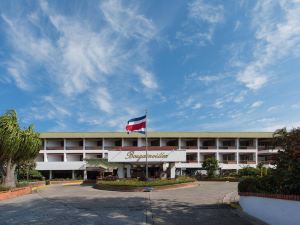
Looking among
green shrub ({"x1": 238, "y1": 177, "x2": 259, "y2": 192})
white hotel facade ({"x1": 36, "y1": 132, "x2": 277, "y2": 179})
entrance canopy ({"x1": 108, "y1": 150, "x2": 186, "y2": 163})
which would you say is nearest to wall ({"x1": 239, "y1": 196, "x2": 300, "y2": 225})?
green shrub ({"x1": 238, "y1": 177, "x2": 259, "y2": 192})

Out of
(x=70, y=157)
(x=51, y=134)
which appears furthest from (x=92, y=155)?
(x=51, y=134)

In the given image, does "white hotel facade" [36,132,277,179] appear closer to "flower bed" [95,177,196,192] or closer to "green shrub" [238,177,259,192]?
"flower bed" [95,177,196,192]

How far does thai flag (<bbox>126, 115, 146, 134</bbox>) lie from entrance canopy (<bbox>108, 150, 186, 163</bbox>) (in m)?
5.45

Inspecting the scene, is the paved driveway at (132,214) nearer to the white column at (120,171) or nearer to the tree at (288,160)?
the tree at (288,160)

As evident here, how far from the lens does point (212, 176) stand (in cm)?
5025

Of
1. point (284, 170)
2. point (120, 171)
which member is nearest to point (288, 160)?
point (284, 170)

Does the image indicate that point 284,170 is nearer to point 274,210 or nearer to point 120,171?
point 274,210

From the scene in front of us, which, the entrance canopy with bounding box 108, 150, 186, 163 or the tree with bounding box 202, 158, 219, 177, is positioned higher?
the entrance canopy with bounding box 108, 150, 186, 163

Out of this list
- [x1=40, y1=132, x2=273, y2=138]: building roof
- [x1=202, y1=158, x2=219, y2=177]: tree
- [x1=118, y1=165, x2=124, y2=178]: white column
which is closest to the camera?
[x1=118, y1=165, x2=124, y2=178]: white column

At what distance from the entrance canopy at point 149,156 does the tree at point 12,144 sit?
9.29m

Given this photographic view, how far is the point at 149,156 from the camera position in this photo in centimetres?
3862

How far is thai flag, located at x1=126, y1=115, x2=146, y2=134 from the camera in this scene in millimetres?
33344

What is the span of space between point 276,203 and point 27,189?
24382 mm

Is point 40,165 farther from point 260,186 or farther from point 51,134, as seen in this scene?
point 260,186
